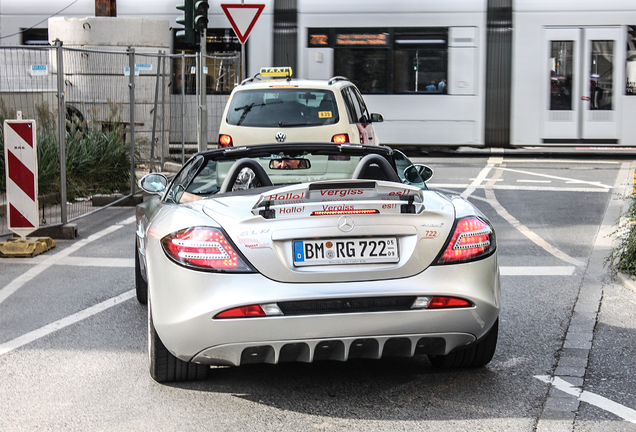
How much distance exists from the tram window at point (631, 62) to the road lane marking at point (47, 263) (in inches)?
485

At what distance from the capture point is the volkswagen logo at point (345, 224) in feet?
13.3

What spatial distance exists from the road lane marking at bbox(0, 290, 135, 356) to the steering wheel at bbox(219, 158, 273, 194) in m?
1.72

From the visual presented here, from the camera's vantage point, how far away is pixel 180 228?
14.0 ft

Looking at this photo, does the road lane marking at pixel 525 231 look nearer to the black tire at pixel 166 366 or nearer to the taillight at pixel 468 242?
the taillight at pixel 468 242

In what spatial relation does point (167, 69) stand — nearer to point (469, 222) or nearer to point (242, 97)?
point (242, 97)

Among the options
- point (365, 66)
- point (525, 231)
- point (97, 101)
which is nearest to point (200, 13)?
point (97, 101)

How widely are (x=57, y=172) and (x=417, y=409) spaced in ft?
32.1

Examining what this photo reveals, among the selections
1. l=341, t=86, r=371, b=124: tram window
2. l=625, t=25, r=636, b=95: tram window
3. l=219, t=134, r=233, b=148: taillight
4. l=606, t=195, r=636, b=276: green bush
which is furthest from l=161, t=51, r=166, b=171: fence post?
l=625, t=25, r=636, b=95: tram window

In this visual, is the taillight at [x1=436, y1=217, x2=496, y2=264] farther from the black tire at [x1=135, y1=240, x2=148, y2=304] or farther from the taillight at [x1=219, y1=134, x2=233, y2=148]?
the taillight at [x1=219, y1=134, x2=233, y2=148]

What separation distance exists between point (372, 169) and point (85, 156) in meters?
9.51

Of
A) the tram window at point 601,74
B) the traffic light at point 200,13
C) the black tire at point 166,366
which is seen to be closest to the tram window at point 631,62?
the tram window at point 601,74

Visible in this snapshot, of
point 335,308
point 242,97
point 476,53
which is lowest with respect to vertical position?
point 335,308

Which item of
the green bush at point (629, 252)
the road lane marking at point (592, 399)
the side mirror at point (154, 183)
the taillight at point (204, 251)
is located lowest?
the road lane marking at point (592, 399)

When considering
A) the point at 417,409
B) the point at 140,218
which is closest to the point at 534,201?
the point at 140,218
